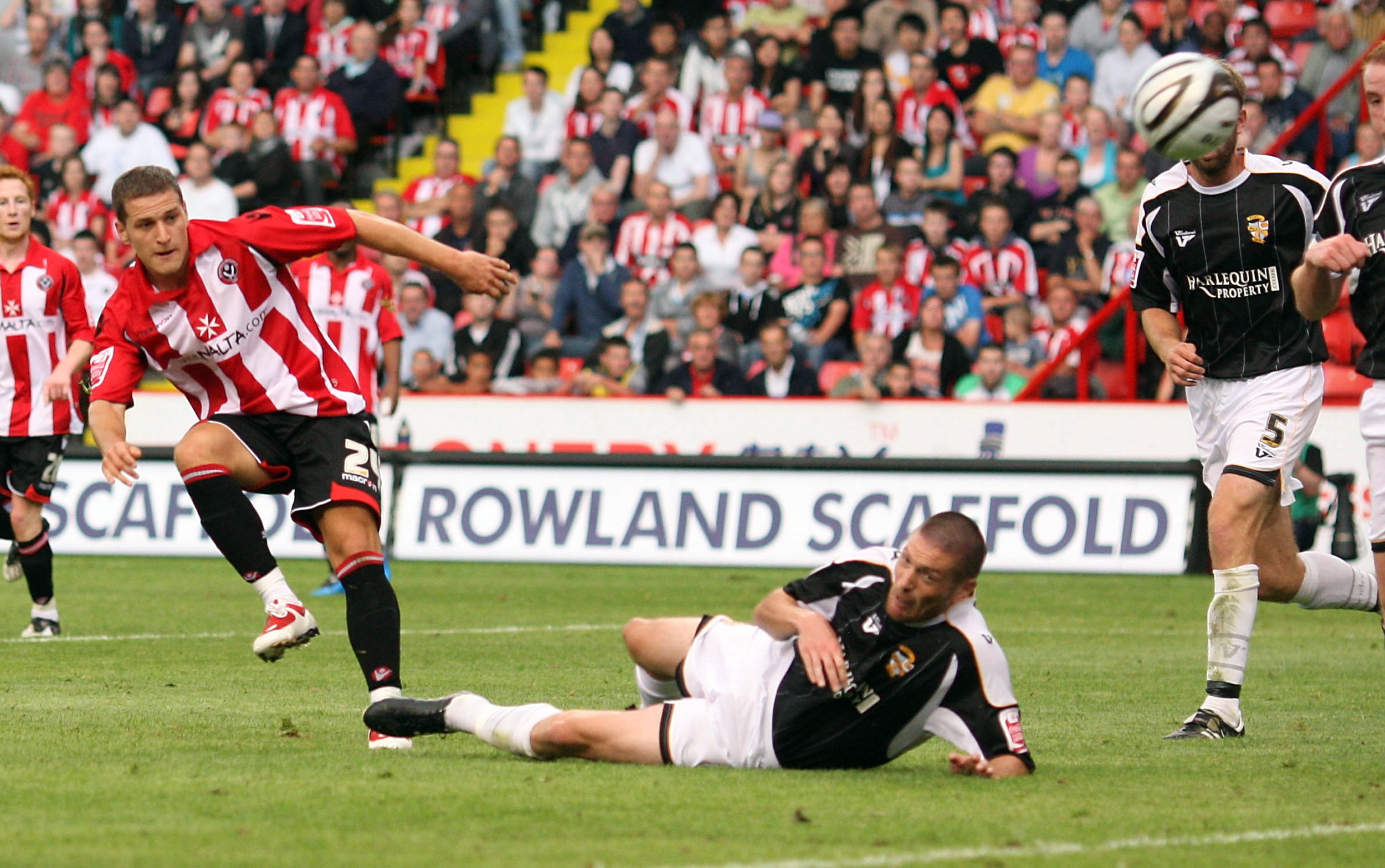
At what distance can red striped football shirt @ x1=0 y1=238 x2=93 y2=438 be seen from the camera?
10750mm

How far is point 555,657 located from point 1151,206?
12.5 feet

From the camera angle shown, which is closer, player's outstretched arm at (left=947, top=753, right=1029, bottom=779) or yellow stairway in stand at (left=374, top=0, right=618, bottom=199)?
player's outstretched arm at (left=947, top=753, right=1029, bottom=779)

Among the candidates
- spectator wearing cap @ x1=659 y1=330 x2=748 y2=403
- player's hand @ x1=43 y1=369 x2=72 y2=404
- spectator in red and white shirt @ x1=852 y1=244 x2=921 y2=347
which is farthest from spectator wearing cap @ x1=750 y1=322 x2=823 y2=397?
player's hand @ x1=43 y1=369 x2=72 y2=404

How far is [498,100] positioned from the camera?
23250mm

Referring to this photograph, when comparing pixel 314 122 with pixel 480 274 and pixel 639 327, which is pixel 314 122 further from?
pixel 480 274

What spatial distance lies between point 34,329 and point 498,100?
12.9 m

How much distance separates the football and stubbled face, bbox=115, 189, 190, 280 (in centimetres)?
340

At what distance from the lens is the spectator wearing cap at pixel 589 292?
62.7 feet

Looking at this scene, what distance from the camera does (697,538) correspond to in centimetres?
1566

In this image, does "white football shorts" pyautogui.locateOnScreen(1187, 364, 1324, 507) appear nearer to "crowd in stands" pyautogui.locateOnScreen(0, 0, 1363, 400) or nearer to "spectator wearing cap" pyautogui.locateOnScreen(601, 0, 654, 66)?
"crowd in stands" pyautogui.locateOnScreen(0, 0, 1363, 400)

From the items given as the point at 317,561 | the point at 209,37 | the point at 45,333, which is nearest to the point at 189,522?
the point at 317,561

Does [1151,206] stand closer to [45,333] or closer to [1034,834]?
[1034,834]

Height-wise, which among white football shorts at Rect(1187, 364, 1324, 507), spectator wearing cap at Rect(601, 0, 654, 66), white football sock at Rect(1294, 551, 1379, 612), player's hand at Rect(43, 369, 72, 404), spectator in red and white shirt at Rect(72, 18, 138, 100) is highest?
spectator wearing cap at Rect(601, 0, 654, 66)

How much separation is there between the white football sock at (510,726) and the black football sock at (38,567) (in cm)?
531
